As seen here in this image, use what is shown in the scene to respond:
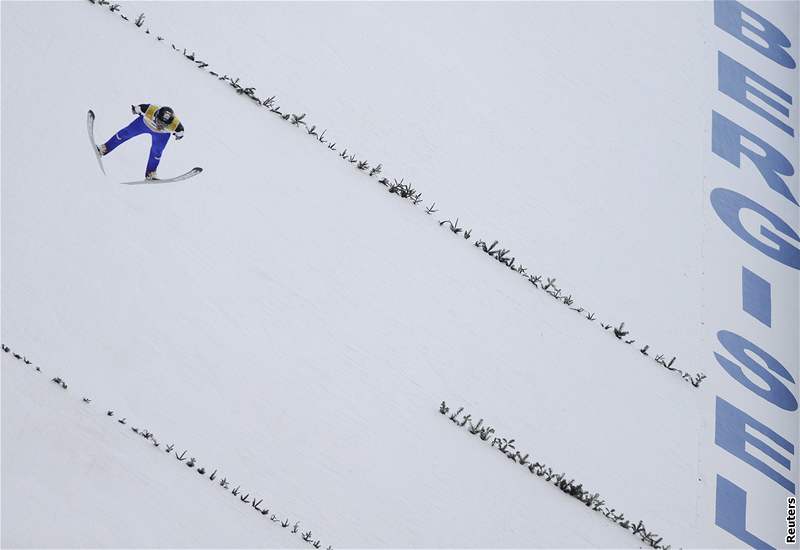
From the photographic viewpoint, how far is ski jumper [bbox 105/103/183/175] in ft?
19.1

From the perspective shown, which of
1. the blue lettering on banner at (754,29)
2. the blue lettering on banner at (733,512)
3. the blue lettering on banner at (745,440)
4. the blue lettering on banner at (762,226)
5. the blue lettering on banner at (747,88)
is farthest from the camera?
the blue lettering on banner at (754,29)

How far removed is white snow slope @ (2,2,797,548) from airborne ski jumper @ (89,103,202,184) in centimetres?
5

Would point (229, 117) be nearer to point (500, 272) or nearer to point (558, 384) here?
point (500, 272)

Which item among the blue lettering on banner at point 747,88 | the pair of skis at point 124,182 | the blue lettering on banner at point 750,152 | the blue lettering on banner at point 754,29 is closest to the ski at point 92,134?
the pair of skis at point 124,182

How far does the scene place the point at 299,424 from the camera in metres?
5.43

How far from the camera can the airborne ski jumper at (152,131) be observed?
19.1 ft

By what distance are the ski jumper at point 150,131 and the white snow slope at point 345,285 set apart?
0.06 m

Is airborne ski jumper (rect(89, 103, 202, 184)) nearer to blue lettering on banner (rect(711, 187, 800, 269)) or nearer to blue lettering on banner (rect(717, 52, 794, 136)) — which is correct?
blue lettering on banner (rect(711, 187, 800, 269))

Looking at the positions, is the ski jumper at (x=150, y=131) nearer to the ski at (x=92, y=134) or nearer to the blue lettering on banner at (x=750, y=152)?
the ski at (x=92, y=134)

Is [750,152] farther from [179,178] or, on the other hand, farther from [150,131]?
[150,131]

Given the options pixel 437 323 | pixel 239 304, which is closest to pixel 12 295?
pixel 239 304

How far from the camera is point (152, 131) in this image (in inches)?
232

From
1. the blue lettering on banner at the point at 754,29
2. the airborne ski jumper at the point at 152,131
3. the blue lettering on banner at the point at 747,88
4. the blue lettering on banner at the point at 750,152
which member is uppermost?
the blue lettering on banner at the point at 754,29

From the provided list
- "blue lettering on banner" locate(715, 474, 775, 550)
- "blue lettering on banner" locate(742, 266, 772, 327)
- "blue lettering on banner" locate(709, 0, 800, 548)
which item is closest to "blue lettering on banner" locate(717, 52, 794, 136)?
"blue lettering on banner" locate(709, 0, 800, 548)
